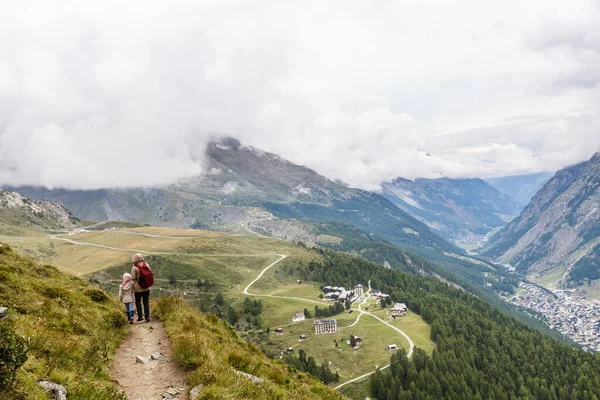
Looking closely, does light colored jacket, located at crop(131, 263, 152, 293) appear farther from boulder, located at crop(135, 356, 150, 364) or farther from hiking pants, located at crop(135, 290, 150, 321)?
boulder, located at crop(135, 356, 150, 364)

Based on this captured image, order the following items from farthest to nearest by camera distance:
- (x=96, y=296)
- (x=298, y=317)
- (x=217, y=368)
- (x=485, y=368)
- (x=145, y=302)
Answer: (x=298, y=317)
(x=485, y=368)
(x=96, y=296)
(x=145, y=302)
(x=217, y=368)

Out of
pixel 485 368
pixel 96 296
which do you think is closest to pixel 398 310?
pixel 485 368

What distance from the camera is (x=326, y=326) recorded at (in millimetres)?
153500

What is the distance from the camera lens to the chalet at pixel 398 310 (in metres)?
176

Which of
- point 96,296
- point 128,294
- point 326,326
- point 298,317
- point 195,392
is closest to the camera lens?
point 195,392

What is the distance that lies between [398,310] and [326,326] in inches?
1881

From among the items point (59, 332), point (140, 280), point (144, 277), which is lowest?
point (59, 332)

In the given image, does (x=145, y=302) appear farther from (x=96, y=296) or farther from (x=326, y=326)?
(x=326, y=326)

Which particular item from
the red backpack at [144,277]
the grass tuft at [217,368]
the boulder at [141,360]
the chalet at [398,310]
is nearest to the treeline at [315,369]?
the chalet at [398,310]

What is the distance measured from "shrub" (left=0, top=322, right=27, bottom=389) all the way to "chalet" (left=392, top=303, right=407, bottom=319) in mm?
179802

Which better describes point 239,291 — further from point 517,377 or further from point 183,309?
point 183,309

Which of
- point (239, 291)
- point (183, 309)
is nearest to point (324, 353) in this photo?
point (239, 291)

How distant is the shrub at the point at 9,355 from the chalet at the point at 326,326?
15028cm

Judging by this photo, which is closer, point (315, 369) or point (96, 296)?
point (96, 296)
